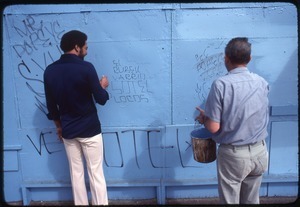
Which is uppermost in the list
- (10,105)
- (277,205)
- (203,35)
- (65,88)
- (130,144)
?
(203,35)

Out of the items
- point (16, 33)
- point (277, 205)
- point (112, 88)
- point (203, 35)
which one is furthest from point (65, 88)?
point (277, 205)

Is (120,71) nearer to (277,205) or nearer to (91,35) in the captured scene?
(91,35)

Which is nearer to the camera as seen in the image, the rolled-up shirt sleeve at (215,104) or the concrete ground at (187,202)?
the rolled-up shirt sleeve at (215,104)

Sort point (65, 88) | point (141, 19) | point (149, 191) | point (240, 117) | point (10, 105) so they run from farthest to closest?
point (149, 191) → point (10, 105) → point (141, 19) → point (65, 88) → point (240, 117)

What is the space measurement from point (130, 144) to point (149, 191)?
0.65 m

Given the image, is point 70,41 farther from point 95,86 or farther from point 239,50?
point 239,50

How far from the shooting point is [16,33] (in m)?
3.12

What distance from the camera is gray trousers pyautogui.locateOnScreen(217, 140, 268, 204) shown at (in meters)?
2.47

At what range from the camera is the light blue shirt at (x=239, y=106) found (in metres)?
2.35

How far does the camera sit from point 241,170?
8.15 feet

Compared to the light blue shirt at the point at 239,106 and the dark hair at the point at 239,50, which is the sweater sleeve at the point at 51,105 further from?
the dark hair at the point at 239,50

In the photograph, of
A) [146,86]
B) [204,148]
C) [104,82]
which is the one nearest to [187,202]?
[204,148]

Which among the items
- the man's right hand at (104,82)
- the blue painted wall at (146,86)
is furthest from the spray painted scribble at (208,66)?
the man's right hand at (104,82)

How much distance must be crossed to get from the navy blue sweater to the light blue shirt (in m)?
1.08
